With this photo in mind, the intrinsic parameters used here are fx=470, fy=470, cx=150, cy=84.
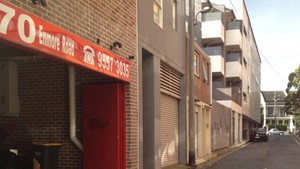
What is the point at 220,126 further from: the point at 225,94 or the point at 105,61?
the point at 105,61

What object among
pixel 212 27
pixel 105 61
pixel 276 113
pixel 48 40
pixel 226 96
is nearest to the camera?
pixel 48 40

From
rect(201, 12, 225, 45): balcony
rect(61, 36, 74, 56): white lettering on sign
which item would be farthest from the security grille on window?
rect(201, 12, 225, 45): balcony

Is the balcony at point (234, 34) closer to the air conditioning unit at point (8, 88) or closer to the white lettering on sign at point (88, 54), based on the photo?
the air conditioning unit at point (8, 88)

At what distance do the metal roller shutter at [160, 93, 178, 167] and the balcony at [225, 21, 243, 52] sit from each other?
27.7 meters

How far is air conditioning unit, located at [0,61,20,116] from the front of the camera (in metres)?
10.2

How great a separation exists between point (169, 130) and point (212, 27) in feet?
83.2

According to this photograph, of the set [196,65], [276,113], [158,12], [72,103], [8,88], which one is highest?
[158,12]

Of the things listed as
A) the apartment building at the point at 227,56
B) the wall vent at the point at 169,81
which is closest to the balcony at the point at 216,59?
the apartment building at the point at 227,56

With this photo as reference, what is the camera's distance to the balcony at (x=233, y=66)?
1773 inches

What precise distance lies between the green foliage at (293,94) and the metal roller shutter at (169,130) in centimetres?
4395

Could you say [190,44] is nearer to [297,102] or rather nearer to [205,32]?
[205,32]

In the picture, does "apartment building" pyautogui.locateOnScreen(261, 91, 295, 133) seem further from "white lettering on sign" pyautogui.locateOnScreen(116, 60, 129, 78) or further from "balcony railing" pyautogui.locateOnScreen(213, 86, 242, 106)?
"white lettering on sign" pyautogui.locateOnScreen(116, 60, 129, 78)

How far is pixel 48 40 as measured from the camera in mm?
6754

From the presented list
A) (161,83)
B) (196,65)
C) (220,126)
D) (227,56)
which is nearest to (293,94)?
(227,56)
